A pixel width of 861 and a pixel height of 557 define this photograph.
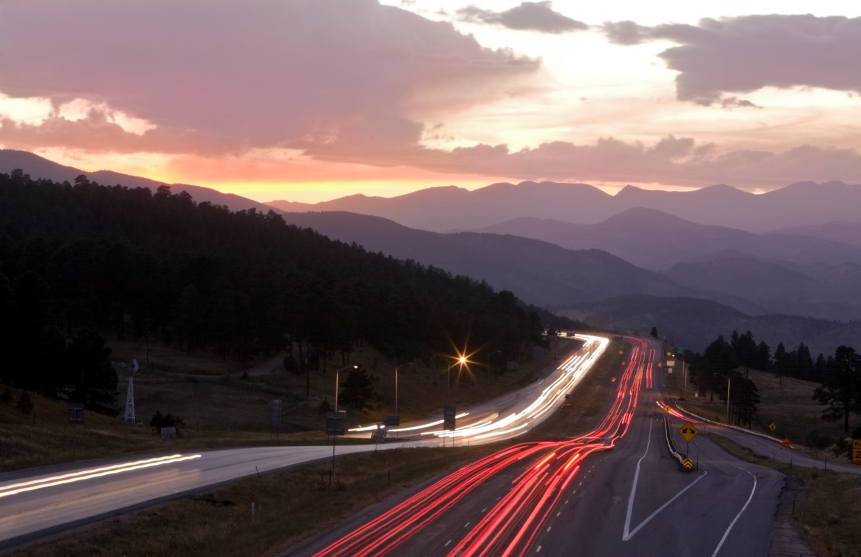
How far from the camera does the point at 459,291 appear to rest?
7234 inches

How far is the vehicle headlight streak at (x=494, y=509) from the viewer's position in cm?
2684

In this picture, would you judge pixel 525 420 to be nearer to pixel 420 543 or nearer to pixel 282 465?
pixel 282 465

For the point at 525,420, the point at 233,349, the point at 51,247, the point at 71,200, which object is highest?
the point at 71,200

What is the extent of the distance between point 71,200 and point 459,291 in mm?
82624

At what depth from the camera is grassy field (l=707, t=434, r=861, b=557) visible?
28.4 metres

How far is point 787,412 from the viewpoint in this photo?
11712cm

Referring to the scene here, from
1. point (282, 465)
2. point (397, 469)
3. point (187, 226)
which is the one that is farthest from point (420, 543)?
point (187, 226)

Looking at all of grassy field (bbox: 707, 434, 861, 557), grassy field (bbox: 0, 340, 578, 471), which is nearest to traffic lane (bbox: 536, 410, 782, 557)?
grassy field (bbox: 707, 434, 861, 557)

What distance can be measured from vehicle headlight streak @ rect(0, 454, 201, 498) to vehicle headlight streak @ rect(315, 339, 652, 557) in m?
13.3

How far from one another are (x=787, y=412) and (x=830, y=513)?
89.7 metres

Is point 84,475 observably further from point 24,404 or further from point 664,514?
point 664,514

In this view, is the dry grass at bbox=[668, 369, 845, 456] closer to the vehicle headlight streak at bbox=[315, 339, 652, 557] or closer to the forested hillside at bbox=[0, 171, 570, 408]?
the forested hillside at bbox=[0, 171, 570, 408]

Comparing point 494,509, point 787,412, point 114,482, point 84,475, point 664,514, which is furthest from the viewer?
point 787,412

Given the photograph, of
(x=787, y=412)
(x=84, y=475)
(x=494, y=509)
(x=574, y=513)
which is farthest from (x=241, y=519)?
(x=787, y=412)
